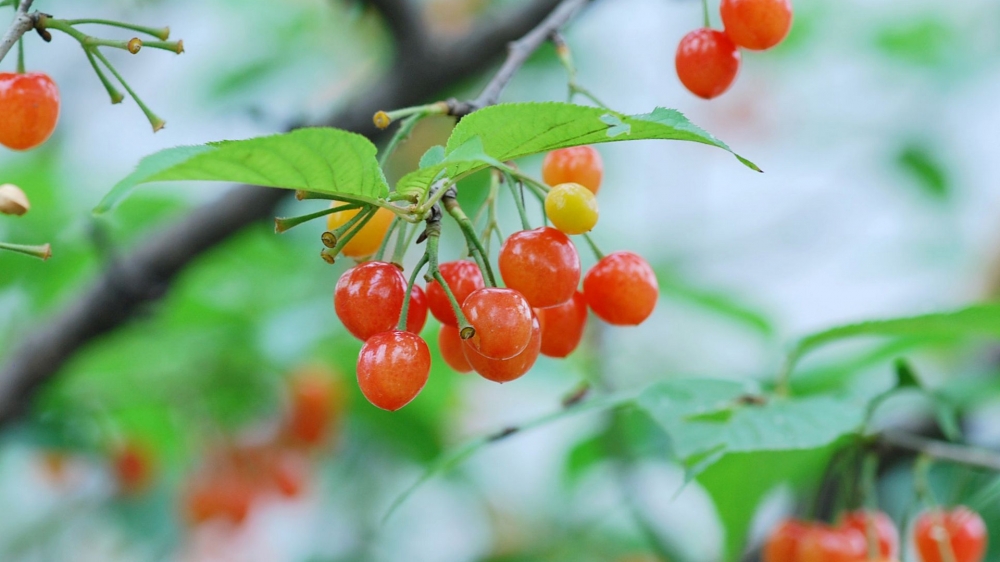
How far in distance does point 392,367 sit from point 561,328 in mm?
199

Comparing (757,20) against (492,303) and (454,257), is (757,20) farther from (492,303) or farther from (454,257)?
(454,257)

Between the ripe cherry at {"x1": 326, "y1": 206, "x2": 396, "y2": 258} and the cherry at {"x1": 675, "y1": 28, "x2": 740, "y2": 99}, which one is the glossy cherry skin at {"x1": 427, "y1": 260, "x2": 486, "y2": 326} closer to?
the ripe cherry at {"x1": 326, "y1": 206, "x2": 396, "y2": 258}

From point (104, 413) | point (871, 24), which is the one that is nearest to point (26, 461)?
point (104, 413)

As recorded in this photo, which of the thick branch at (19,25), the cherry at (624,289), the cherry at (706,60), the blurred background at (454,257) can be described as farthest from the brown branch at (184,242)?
the thick branch at (19,25)

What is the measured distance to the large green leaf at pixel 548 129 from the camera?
589mm

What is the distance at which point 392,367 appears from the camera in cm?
68

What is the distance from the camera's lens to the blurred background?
6.04 ft

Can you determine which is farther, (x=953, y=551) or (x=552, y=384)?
(x=552, y=384)

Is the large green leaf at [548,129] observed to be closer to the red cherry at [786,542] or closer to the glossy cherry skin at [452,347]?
the glossy cherry skin at [452,347]

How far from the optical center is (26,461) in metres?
2.90

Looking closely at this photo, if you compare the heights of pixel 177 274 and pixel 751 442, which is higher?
pixel 177 274

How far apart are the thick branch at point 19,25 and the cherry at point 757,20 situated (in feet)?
1.92

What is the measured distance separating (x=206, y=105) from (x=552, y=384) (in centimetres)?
119

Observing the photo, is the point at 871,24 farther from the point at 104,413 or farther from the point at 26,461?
the point at 26,461
